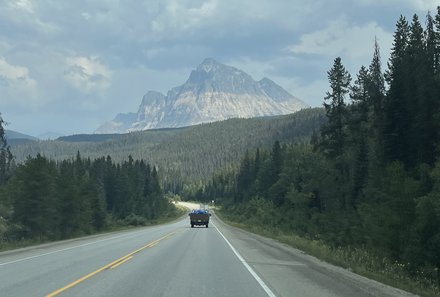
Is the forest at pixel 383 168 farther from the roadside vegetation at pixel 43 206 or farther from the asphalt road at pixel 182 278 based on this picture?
the roadside vegetation at pixel 43 206

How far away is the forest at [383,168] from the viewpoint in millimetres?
27562

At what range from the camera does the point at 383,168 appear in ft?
163

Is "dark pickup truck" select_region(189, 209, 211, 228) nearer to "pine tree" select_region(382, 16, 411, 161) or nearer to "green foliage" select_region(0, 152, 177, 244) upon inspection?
"green foliage" select_region(0, 152, 177, 244)

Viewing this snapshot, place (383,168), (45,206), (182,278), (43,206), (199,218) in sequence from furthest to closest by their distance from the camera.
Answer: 1. (199,218)
2. (383,168)
3. (45,206)
4. (43,206)
5. (182,278)

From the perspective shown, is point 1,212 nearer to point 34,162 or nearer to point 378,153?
point 34,162

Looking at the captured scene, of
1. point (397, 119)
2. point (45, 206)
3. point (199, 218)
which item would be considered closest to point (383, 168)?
point (397, 119)

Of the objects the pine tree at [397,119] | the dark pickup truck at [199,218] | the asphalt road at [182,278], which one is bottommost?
the asphalt road at [182,278]

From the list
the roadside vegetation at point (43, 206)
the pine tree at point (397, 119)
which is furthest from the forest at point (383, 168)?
the roadside vegetation at point (43, 206)

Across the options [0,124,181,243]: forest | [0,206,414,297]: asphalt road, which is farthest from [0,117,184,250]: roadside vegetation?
[0,206,414,297]: asphalt road

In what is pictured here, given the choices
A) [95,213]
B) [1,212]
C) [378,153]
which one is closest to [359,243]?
[378,153]

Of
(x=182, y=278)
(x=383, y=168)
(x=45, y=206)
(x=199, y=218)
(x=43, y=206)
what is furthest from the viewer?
(x=199, y=218)

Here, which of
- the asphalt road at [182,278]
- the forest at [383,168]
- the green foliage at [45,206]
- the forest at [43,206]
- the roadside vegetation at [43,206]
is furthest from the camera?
the green foliage at [45,206]

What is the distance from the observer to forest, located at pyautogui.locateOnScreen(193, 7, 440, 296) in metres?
27.6

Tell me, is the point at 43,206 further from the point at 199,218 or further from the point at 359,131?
the point at 359,131
